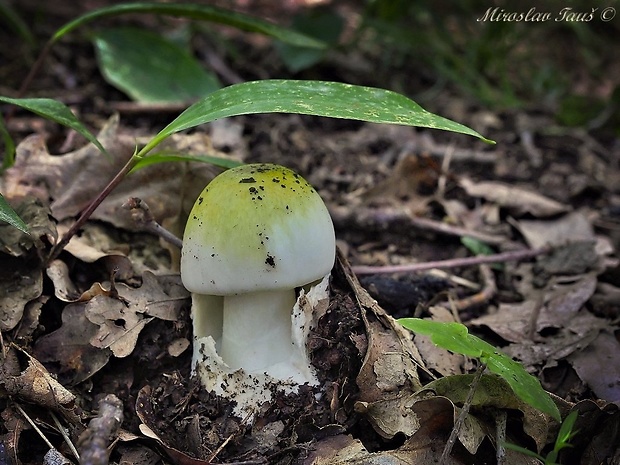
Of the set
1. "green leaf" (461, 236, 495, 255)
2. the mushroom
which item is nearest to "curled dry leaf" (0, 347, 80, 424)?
the mushroom

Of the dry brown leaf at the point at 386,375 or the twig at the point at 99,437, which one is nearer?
the twig at the point at 99,437

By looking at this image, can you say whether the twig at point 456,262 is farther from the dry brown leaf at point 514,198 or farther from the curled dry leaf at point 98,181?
the curled dry leaf at point 98,181

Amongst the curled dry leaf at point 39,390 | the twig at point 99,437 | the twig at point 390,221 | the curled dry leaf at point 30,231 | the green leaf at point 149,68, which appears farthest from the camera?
the green leaf at point 149,68

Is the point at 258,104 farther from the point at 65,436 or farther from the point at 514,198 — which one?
the point at 514,198

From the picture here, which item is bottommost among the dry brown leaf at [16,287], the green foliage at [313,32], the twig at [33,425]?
the green foliage at [313,32]

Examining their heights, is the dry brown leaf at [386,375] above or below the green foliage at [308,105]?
below

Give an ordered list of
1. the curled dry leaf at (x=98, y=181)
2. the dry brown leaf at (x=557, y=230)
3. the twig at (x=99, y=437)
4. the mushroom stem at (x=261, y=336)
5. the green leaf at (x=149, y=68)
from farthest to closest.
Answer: the green leaf at (x=149, y=68) → the dry brown leaf at (x=557, y=230) → the curled dry leaf at (x=98, y=181) → the mushroom stem at (x=261, y=336) → the twig at (x=99, y=437)

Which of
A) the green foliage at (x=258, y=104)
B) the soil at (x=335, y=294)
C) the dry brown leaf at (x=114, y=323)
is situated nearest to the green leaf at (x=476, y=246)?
the soil at (x=335, y=294)

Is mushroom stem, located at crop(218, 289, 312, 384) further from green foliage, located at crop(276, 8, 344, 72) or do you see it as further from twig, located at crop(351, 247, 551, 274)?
green foliage, located at crop(276, 8, 344, 72)
